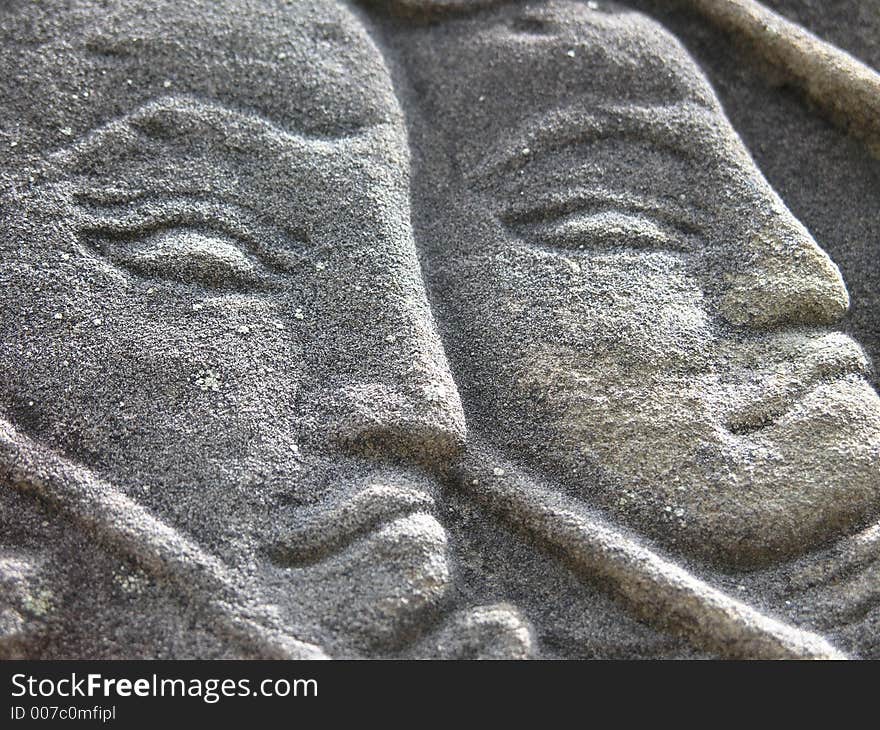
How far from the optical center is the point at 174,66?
2.21 m

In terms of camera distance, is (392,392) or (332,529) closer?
(332,529)

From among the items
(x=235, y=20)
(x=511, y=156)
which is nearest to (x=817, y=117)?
(x=511, y=156)

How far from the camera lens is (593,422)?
192 centimetres

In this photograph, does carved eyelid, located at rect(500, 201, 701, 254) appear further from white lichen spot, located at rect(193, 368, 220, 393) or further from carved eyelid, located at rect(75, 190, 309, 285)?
white lichen spot, located at rect(193, 368, 220, 393)

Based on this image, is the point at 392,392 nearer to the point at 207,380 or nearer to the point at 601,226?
the point at 207,380

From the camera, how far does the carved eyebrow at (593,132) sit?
87.7 inches

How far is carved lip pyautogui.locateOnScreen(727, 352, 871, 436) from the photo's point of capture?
1.89 m

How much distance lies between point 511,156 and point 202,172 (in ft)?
2.07

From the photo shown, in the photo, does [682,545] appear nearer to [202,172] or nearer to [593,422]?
[593,422]

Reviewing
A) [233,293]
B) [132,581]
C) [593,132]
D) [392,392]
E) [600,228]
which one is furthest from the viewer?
[593,132]

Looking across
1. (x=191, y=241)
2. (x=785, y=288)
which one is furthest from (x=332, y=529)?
(x=785, y=288)

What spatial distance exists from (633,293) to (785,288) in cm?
28

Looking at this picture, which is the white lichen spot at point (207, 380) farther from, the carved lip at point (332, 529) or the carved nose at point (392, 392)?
the carved lip at point (332, 529)
